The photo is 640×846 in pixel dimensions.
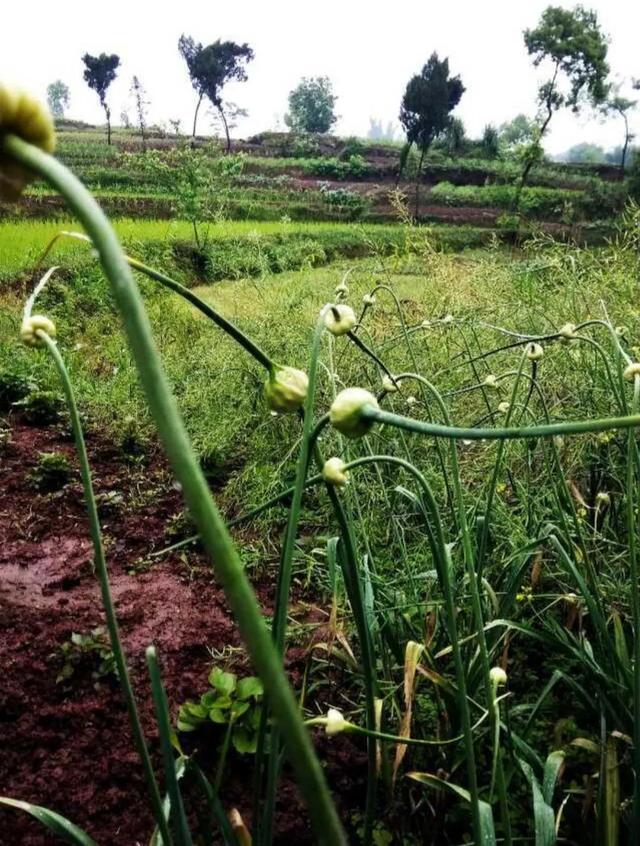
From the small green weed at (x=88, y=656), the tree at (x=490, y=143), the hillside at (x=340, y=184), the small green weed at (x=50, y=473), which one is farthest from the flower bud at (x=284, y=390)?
the tree at (x=490, y=143)

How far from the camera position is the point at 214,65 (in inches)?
450

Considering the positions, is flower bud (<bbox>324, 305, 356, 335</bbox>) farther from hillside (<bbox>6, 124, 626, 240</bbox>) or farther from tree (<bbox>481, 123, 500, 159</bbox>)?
tree (<bbox>481, 123, 500, 159</bbox>)

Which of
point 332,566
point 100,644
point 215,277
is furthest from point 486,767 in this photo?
point 215,277

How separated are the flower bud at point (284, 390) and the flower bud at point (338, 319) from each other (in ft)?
0.22

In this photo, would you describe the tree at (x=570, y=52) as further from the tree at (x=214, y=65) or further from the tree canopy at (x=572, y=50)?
the tree at (x=214, y=65)

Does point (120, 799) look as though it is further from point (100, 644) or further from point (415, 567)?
point (415, 567)

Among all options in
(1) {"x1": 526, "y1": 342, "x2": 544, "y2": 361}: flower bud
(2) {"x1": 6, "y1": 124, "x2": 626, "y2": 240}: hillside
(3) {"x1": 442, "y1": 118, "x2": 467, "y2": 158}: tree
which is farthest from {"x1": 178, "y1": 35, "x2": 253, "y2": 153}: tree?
(1) {"x1": 526, "y1": 342, "x2": 544, "y2": 361}: flower bud

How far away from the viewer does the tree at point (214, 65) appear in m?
11.2

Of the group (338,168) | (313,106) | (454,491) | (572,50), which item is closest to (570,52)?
(572,50)

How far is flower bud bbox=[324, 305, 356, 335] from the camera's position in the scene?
37cm

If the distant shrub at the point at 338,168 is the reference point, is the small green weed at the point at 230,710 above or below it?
below

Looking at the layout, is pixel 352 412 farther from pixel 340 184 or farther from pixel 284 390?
pixel 340 184

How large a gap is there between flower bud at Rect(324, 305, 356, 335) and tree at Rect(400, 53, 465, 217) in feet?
36.5

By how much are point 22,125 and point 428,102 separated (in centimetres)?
1257
